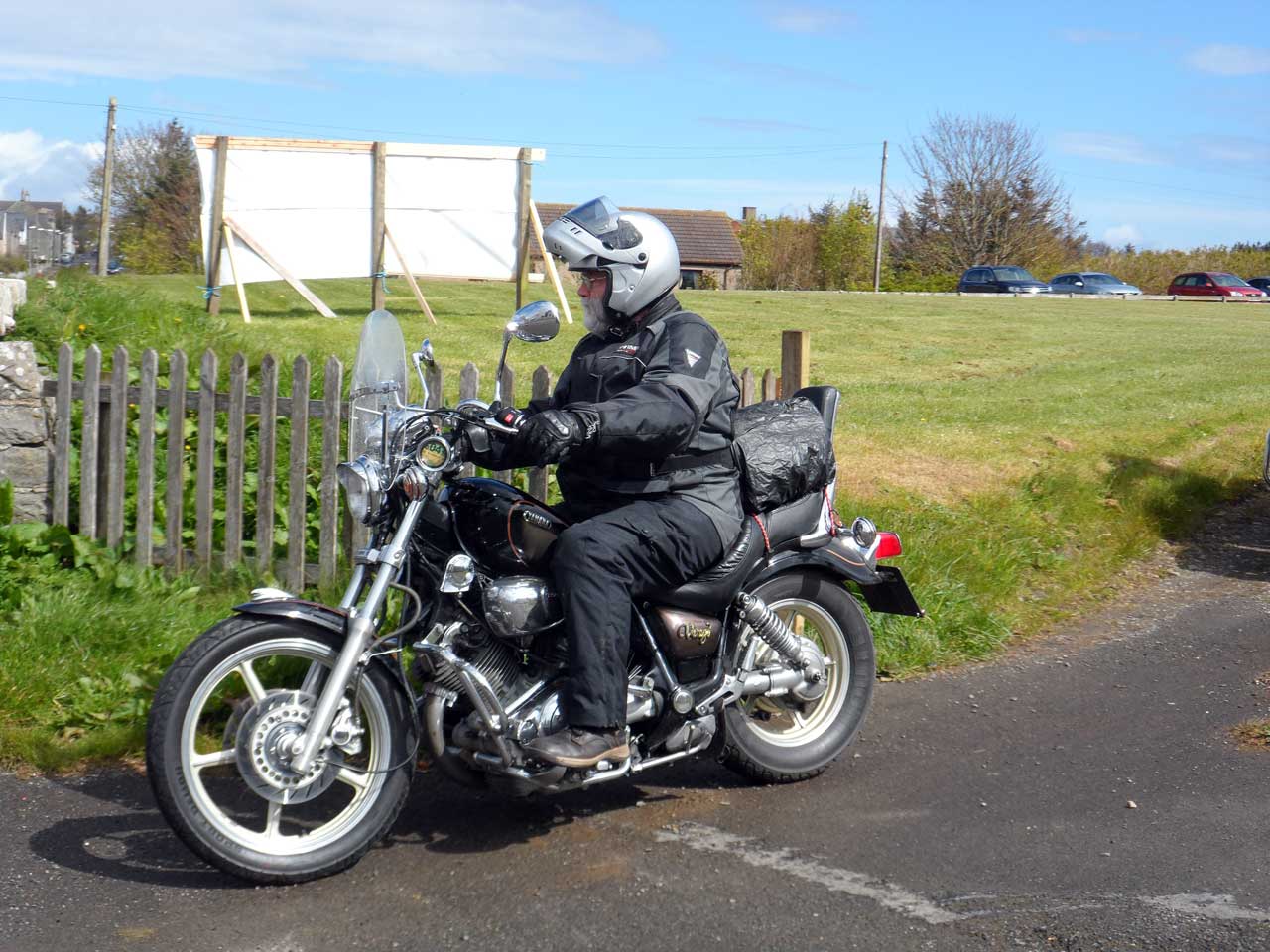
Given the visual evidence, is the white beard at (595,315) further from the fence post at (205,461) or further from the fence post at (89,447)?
the fence post at (89,447)

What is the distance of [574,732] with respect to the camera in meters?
4.00

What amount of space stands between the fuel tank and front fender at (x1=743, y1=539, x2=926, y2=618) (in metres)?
0.82

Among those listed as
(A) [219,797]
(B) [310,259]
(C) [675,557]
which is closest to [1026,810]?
(C) [675,557]

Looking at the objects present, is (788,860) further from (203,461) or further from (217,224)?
(217,224)

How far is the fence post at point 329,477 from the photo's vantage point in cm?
634

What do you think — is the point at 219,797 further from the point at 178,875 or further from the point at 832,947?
the point at 832,947

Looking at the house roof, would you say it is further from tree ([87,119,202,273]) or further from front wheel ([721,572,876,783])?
front wheel ([721,572,876,783])

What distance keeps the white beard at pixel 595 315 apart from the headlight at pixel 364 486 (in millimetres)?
987

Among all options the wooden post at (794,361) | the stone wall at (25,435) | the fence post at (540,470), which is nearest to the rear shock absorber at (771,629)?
the fence post at (540,470)

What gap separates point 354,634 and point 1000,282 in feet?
140

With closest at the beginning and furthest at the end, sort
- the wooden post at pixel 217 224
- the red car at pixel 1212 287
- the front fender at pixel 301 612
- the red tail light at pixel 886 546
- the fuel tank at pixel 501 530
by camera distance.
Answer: the front fender at pixel 301 612, the fuel tank at pixel 501 530, the red tail light at pixel 886 546, the wooden post at pixel 217 224, the red car at pixel 1212 287

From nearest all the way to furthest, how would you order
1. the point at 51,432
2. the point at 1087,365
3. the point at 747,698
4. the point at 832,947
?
the point at 832,947 < the point at 747,698 < the point at 51,432 < the point at 1087,365

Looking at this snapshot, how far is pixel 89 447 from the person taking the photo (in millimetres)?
6801

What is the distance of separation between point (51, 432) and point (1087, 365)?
14531 millimetres
